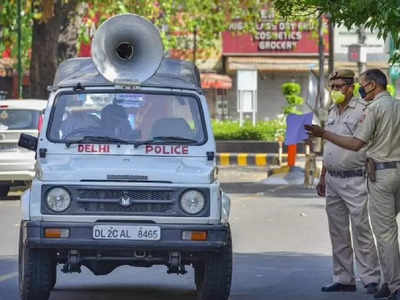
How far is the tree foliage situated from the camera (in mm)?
10695

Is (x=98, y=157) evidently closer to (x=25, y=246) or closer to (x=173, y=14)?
→ (x=25, y=246)

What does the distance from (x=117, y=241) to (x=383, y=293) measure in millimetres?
2512

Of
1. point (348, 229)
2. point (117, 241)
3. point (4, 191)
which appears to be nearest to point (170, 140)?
point (117, 241)

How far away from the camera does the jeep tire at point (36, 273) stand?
10.1m

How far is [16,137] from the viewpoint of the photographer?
22.4m

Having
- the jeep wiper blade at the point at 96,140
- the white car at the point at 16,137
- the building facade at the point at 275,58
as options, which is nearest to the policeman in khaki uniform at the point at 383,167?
the jeep wiper blade at the point at 96,140

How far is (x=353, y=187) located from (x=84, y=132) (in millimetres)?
2387

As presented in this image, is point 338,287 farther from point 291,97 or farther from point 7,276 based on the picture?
point 291,97

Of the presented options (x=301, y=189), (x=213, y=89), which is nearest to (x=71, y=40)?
(x=301, y=189)

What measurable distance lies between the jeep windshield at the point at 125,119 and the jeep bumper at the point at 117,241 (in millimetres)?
1003

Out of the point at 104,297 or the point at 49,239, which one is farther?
the point at 104,297

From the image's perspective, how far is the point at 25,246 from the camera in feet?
32.9

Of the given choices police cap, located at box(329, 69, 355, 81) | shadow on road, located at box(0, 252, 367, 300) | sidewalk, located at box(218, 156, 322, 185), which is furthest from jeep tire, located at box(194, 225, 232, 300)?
sidewalk, located at box(218, 156, 322, 185)

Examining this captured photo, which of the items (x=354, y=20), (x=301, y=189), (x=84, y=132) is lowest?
(x=301, y=189)
